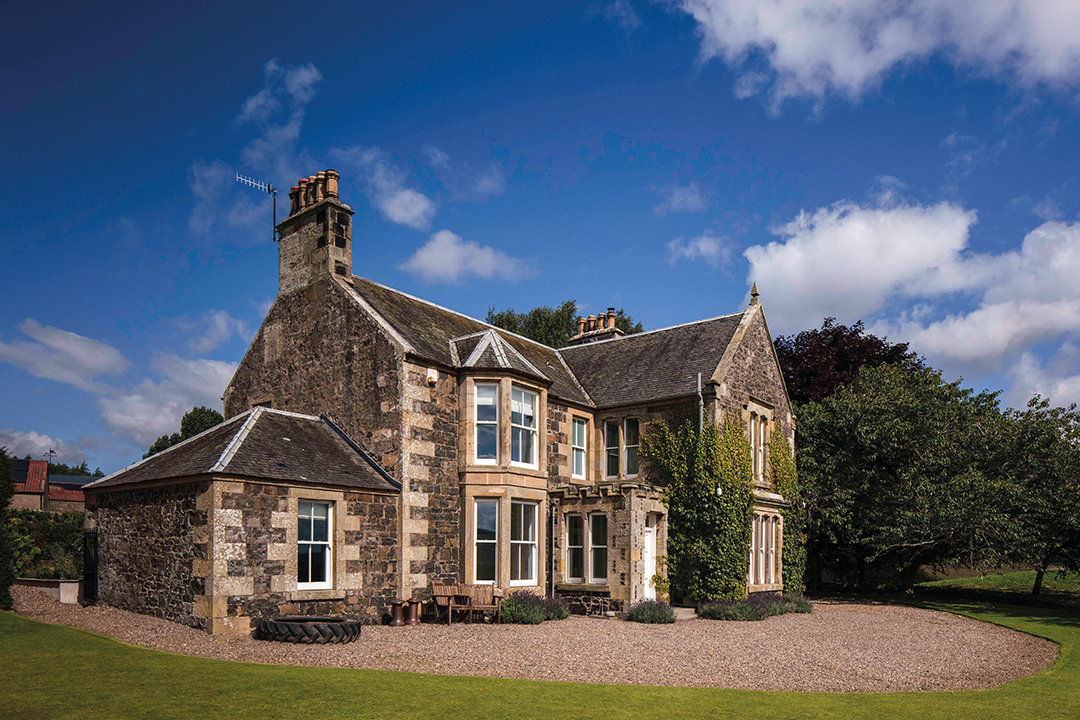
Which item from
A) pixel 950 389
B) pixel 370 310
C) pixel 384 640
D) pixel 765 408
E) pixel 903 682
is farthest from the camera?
pixel 950 389

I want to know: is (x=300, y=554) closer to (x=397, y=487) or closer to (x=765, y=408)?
(x=397, y=487)

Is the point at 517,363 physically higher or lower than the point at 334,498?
higher

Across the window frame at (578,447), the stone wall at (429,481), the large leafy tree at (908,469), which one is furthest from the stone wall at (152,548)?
the large leafy tree at (908,469)

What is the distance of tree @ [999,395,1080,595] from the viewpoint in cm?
2488

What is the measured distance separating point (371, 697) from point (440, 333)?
588 inches

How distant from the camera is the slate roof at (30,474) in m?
57.2

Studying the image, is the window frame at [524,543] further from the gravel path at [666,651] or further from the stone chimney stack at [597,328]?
the stone chimney stack at [597,328]

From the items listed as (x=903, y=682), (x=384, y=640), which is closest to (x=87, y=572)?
(x=384, y=640)

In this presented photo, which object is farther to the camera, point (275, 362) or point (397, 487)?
point (275, 362)

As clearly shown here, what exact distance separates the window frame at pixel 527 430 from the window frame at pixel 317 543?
5568mm

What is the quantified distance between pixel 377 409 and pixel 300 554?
451 centimetres

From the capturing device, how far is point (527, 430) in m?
23.1

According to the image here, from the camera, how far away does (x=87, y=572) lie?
66.4ft

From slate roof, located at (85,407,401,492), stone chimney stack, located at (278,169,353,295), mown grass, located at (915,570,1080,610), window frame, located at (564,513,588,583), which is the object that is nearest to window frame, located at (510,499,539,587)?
window frame, located at (564,513,588,583)
